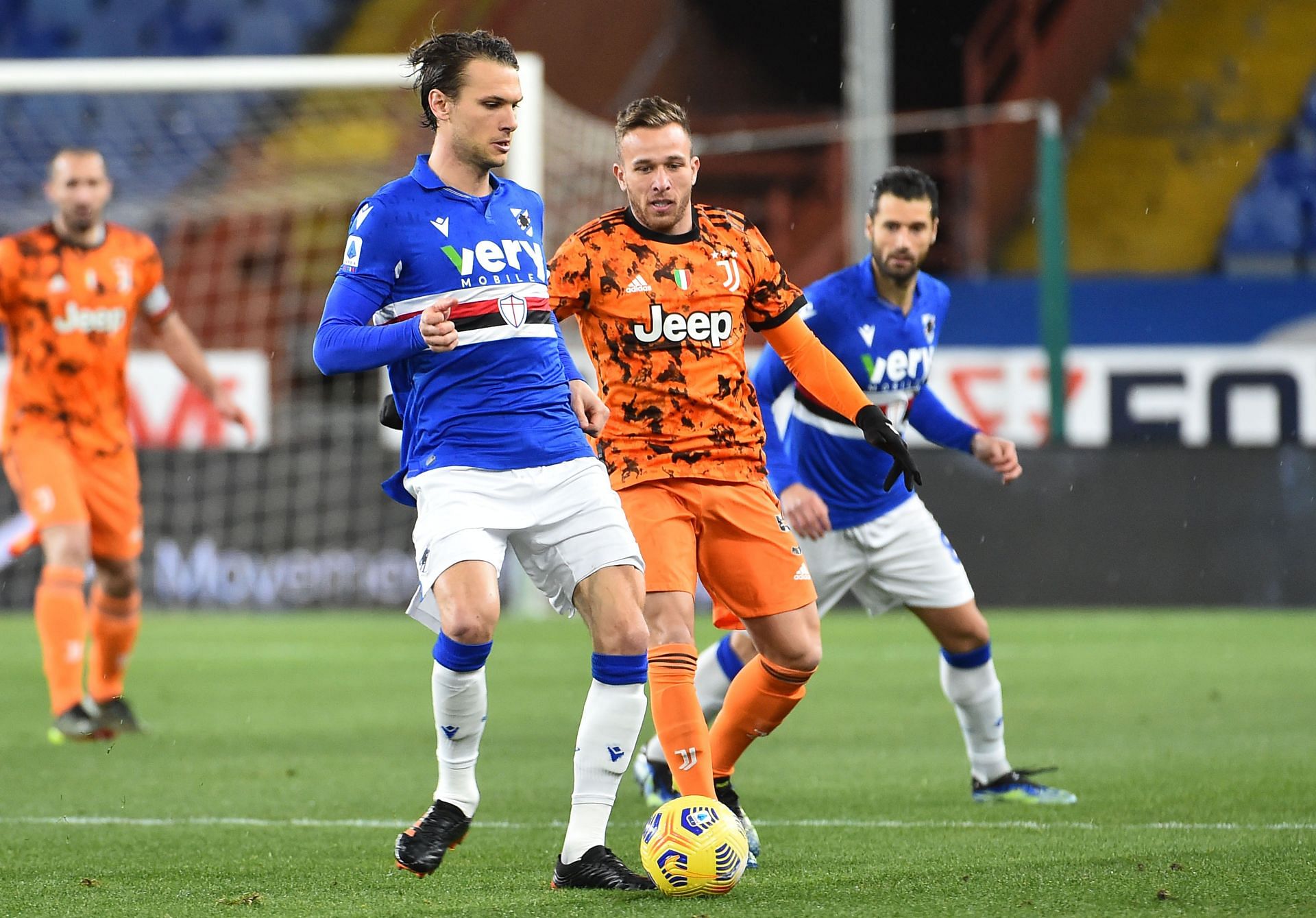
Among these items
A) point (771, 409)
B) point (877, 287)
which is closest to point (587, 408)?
point (771, 409)

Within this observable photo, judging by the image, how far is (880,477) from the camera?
655 centimetres

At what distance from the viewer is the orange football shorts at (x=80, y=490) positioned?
8.05 meters

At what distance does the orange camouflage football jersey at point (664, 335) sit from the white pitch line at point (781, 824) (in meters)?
1.17

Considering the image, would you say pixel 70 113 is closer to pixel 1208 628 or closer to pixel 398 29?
pixel 398 29

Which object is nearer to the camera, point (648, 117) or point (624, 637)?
point (624, 637)

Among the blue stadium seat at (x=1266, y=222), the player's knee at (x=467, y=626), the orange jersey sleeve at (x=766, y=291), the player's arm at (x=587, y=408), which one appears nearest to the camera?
the player's knee at (x=467, y=626)

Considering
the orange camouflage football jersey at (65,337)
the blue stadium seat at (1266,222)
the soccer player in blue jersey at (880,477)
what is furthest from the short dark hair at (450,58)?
the blue stadium seat at (1266,222)

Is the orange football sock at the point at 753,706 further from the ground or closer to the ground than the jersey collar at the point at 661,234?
closer to the ground

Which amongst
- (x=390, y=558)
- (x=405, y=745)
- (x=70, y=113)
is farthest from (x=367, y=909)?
(x=70, y=113)

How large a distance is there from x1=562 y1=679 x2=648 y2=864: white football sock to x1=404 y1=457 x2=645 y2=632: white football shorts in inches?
12.1

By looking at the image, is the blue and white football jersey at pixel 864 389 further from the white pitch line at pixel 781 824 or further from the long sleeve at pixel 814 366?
the white pitch line at pixel 781 824

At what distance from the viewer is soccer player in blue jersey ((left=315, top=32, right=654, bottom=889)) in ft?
15.4

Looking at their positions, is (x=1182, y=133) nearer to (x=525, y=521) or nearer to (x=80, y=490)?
(x=80, y=490)

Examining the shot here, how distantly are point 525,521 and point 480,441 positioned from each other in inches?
9.0
